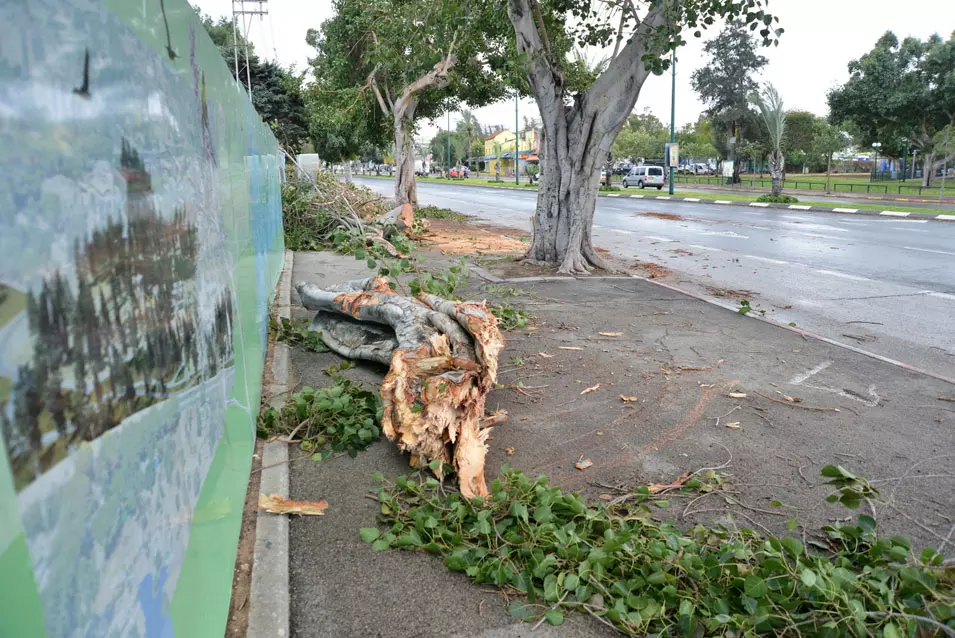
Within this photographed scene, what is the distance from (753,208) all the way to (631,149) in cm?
5292

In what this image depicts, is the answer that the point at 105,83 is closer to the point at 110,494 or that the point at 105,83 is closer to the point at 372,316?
the point at 110,494

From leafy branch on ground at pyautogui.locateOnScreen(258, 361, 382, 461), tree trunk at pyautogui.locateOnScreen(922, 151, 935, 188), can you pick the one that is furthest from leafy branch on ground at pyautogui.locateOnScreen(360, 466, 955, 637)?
tree trunk at pyautogui.locateOnScreen(922, 151, 935, 188)

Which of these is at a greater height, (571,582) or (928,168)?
(928,168)

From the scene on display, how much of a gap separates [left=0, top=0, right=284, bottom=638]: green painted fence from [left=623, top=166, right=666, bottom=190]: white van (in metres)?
48.1

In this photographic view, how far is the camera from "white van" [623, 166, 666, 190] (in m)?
48.1

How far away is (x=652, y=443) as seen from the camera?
183 inches

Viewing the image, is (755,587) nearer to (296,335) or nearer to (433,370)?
(433,370)

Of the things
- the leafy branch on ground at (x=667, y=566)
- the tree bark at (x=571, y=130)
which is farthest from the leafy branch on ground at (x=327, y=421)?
the tree bark at (x=571, y=130)

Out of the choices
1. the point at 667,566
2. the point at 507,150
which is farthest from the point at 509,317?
the point at 507,150

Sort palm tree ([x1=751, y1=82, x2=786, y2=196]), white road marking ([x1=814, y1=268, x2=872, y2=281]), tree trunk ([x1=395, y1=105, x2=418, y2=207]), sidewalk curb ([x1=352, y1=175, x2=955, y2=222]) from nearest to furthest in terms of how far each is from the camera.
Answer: white road marking ([x1=814, y1=268, x2=872, y2=281])
sidewalk curb ([x1=352, y1=175, x2=955, y2=222])
tree trunk ([x1=395, y1=105, x2=418, y2=207])
palm tree ([x1=751, y1=82, x2=786, y2=196])

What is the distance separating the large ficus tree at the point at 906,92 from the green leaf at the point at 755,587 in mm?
41117

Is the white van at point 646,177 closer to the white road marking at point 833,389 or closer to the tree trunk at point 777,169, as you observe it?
the tree trunk at point 777,169

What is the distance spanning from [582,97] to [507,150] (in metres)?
105

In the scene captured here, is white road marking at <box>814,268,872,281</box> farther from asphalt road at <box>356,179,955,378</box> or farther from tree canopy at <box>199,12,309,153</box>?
tree canopy at <box>199,12,309,153</box>
